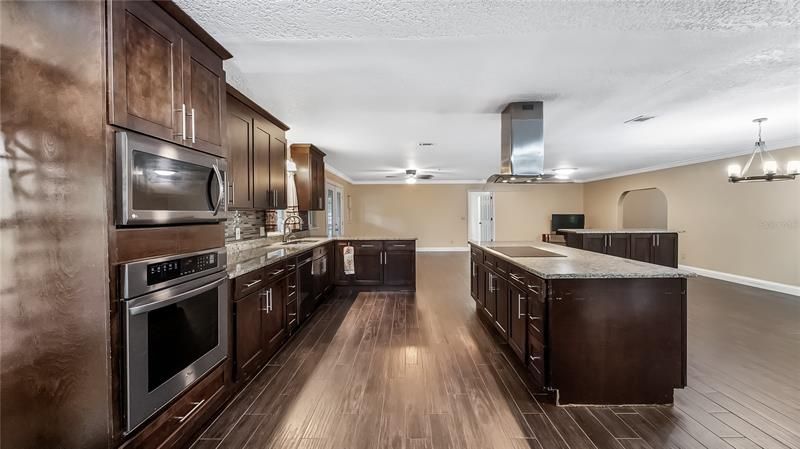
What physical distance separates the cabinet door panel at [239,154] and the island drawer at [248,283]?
685 mm

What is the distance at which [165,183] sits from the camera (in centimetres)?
155

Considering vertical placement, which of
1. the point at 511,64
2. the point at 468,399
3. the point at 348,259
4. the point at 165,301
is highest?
the point at 511,64

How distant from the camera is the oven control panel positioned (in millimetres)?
1452

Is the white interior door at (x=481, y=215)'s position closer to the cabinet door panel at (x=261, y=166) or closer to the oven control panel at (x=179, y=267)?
the cabinet door panel at (x=261, y=166)

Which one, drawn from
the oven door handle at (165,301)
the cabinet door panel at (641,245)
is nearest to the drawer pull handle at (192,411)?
the oven door handle at (165,301)

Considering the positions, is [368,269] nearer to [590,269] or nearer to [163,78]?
[590,269]

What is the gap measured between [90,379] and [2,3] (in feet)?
4.63

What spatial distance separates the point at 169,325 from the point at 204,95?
1.25m

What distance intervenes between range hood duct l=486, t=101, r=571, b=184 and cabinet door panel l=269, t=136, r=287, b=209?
248 centimetres

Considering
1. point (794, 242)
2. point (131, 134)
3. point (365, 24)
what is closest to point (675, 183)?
point (794, 242)

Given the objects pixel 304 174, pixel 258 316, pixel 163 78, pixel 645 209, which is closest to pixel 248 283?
pixel 258 316

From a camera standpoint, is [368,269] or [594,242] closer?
[368,269]

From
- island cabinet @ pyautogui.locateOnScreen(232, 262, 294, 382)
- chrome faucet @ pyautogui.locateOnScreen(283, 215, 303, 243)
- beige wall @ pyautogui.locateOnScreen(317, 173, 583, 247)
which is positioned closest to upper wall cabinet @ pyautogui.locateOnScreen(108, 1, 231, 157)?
island cabinet @ pyautogui.locateOnScreen(232, 262, 294, 382)

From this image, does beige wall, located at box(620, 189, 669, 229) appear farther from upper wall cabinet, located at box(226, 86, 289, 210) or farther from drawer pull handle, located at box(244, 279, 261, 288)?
drawer pull handle, located at box(244, 279, 261, 288)
